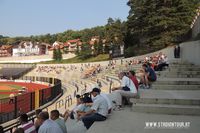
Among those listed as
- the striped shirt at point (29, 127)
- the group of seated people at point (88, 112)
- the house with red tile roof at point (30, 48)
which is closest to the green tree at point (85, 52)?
the house with red tile roof at point (30, 48)

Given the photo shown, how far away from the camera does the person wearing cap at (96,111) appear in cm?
871

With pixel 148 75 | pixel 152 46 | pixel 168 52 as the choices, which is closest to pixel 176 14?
pixel 152 46

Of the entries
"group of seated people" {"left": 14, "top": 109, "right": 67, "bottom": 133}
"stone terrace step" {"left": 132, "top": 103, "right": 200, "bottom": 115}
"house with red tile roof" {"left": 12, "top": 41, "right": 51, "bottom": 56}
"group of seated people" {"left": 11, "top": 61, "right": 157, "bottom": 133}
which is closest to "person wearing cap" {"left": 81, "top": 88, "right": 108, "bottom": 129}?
"group of seated people" {"left": 11, "top": 61, "right": 157, "bottom": 133}

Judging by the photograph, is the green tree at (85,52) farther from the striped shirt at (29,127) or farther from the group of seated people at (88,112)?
the striped shirt at (29,127)

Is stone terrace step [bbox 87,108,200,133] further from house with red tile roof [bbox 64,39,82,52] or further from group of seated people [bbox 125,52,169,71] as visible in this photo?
house with red tile roof [bbox 64,39,82,52]

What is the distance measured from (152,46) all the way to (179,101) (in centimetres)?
3805

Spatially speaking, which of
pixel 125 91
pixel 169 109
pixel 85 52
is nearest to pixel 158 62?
pixel 125 91

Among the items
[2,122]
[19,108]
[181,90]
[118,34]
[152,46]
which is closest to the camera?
[181,90]

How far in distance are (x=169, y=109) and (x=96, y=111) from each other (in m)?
2.27

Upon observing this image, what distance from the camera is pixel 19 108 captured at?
20422 millimetres

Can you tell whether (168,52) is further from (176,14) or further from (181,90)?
(181,90)

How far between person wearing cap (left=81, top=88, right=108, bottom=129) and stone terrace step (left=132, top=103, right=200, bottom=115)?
1.77 m

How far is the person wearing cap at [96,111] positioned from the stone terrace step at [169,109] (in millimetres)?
1766

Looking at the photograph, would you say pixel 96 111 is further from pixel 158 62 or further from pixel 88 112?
pixel 158 62
